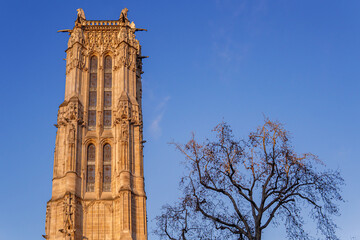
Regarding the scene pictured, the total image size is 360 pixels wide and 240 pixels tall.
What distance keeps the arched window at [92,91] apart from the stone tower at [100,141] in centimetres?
8

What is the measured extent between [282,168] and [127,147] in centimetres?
2115

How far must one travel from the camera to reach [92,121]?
44125mm

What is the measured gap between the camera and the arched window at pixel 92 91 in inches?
1740

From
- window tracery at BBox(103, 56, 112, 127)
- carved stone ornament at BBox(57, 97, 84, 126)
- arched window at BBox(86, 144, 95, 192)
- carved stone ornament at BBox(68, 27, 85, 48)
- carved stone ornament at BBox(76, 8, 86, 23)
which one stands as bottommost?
arched window at BBox(86, 144, 95, 192)

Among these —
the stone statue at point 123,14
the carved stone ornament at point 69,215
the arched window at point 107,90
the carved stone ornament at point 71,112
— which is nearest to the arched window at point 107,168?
the arched window at point 107,90

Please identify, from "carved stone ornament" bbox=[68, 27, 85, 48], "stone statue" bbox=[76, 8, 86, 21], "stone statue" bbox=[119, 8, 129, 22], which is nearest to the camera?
"carved stone ornament" bbox=[68, 27, 85, 48]

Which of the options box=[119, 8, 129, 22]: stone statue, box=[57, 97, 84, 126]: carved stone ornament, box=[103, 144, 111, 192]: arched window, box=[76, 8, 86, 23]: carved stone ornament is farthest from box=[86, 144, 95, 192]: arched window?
box=[119, 8, 129, 22]: stone statue

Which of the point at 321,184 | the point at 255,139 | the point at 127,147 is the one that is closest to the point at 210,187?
the point at 255,139

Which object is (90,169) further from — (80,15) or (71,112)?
(80,15)

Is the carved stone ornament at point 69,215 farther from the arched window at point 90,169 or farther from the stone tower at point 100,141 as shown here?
the arched window at point 90,169

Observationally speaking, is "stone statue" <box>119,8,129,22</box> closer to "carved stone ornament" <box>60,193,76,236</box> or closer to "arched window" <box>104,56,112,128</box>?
"arched window" <box>104,56,112,128</box>

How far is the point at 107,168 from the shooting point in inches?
1649

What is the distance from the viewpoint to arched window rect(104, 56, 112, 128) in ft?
145

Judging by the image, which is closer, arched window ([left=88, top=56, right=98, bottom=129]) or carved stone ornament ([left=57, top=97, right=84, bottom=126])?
carved stone ornament ([left=57, top=97, right=84, bottom=126])
